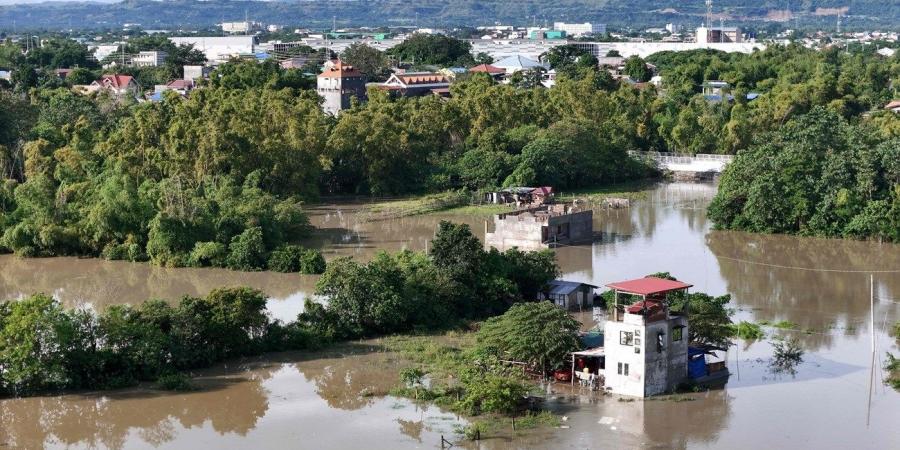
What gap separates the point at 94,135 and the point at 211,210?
10.7 metres

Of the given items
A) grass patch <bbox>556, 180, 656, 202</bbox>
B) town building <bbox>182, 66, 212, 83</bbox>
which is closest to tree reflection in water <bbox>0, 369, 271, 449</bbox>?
grass patch <bbox>556, 180, 656, 202</bbox>

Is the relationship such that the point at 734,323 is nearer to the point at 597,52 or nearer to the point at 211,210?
the point at 211,210

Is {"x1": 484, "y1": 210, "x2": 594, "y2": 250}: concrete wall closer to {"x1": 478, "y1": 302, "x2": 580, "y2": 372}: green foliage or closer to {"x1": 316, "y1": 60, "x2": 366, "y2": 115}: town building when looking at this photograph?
{"x1": 478, "y1": 302, "x2": 580, "y2": 372}: green foliage

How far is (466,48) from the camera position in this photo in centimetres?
8181

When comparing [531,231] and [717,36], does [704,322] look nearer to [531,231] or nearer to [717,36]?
[531,231]

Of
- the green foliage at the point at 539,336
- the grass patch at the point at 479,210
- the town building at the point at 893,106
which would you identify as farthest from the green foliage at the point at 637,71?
the green foliage at the point at 539,336

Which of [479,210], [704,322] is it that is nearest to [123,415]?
[704,322]

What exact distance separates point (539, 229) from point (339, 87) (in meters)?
24.8

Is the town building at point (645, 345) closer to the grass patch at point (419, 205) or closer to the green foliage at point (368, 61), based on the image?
the grass patch at point (419, 205)

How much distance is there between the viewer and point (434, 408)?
1788 centimetres

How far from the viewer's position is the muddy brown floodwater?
1686 centimetres

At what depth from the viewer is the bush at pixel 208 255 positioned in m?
27.5

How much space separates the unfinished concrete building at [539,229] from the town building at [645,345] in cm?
1122

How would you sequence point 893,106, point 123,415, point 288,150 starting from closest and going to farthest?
point 123,415 < point 288,150 < point 893,106
